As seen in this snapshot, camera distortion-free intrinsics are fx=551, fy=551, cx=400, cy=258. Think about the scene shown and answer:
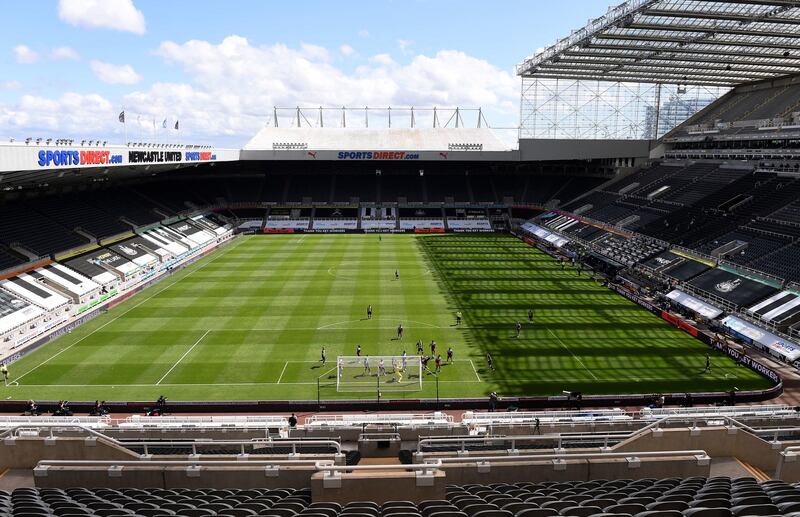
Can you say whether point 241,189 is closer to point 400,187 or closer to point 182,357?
point 400,187

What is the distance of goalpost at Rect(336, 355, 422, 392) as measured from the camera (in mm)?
27494

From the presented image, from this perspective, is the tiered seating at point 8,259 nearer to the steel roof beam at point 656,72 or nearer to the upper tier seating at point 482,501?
the upper tier seating at point 482,501

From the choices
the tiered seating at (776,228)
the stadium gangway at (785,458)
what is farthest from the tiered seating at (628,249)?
the stadium gangway at (785,458)

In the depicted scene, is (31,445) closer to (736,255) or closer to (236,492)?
(236,492)

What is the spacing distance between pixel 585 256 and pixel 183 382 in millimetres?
40493

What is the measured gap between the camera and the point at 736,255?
138 feet

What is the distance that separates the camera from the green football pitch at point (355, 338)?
27.5 m

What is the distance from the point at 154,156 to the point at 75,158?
45.5 ft

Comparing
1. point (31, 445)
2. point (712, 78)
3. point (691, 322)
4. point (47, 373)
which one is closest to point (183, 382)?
point (47, 373)

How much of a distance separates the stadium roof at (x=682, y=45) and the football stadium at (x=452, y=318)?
35cm

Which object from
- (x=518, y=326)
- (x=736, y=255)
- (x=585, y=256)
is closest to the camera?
(x=518, y=326)

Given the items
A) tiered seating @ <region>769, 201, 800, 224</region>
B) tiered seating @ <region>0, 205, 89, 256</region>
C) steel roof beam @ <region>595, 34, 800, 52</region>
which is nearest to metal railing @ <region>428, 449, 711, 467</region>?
steel roof beam @ <region>595, 34, 800, 52</region>

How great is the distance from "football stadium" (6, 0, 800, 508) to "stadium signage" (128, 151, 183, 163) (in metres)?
0.60

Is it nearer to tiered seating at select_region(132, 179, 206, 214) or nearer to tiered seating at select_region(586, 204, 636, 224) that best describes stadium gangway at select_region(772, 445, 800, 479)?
tiered seating at select_region(586, 204, 636, 224)
